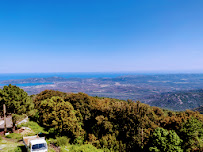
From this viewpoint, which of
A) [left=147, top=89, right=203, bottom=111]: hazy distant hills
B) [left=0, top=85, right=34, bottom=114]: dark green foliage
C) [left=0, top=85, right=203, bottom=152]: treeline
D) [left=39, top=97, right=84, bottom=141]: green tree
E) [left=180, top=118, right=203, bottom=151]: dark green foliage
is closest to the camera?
[left=180, top=118, right=203, bottom=151]: dark green foliage

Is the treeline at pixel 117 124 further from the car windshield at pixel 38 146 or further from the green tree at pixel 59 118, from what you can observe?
the car windshield at pixel 38 146

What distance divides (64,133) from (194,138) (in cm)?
1837

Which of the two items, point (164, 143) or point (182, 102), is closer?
point (164, 143)

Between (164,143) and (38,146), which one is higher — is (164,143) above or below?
below

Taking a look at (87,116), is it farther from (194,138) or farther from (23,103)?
(194,138)

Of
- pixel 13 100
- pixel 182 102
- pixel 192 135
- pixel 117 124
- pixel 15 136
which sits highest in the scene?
pixel 13 100

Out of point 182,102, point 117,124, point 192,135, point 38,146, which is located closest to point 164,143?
point 192,135

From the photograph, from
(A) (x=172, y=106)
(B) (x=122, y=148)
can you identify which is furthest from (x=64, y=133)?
(A) (x=172, y=106)

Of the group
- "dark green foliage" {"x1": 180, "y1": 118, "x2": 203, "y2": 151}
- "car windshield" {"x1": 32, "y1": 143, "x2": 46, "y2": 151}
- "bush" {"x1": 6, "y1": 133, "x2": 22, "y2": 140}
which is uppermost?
"car windshield" {"x1": 32, "y1": 143, "x2": 46, "y2": 151}

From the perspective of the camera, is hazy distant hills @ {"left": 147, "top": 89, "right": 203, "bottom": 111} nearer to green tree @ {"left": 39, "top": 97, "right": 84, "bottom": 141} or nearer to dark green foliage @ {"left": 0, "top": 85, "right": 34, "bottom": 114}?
green tree @ {"left": 39, "top": 97, "right": 84, "bottom": 141}

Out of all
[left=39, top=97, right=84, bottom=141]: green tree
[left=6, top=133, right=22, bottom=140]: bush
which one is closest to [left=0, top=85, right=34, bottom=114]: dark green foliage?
[left=39, top=97, right=84, bottom=141]: green tree

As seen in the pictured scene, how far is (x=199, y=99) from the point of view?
137 m

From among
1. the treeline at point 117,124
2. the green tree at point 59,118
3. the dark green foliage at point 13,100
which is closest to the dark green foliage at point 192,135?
the treeline at point 117,124

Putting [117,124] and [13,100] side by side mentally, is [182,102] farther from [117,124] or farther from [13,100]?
[13,100]
